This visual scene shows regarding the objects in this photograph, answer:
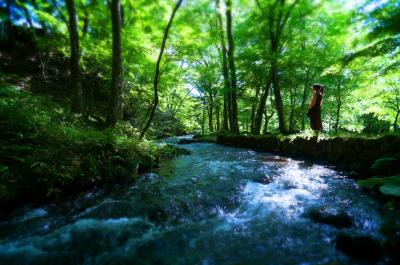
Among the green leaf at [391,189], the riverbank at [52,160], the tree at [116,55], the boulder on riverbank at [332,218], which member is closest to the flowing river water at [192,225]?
the boulder on riverbank at [332,218]

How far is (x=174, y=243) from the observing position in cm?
335

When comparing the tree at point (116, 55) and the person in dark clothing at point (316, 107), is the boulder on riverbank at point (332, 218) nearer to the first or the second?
the person in dark clothing at point (316, 107)

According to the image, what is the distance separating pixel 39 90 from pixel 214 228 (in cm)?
1325

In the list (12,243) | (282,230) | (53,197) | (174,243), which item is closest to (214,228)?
(174,243)

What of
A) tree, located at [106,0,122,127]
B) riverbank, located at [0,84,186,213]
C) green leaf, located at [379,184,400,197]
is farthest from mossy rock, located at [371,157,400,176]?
tree, located at [106,0,122,127]

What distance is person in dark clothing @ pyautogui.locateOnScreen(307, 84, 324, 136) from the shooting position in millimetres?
9453

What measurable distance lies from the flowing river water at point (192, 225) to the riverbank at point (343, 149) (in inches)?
34.6

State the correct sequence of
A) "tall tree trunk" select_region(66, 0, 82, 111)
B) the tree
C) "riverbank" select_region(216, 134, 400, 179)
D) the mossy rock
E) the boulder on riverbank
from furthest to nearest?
1. "tall tree trunk" select_region(66, 0, 82, 111)
2. the tree
3. "riverbank" select_region(216, 134, 400, 179)
4. the mossy rock
5. the boulder on riverbank

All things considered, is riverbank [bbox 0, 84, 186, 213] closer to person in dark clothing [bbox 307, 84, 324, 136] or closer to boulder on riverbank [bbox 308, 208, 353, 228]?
boulder on riverbank [bbox 308, 208, 353, 228]

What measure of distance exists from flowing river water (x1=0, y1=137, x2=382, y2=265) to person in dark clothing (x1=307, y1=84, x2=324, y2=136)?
13.7ft

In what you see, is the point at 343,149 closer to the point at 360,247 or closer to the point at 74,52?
the point at 360,247

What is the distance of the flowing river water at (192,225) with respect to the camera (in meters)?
3.03

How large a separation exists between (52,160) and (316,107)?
888cm

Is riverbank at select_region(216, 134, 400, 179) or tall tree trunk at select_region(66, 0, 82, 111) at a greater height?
tall tree trunk at select_region(66, 0, 82, 111)
